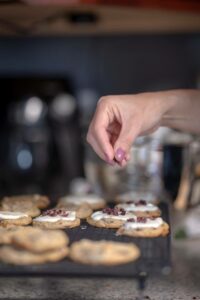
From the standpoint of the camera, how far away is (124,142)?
1.32 m

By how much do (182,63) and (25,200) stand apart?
1.82 metres

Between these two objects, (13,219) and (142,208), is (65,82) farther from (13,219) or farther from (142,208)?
(13,219)

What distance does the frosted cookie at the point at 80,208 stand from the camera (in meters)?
1.42

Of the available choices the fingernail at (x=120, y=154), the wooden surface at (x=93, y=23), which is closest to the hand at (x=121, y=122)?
the fingernail at (x=120, y=154)

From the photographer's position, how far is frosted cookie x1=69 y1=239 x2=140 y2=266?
99cm

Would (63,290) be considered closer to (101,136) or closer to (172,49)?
(101,136)

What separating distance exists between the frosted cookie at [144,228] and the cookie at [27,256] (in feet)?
0.69

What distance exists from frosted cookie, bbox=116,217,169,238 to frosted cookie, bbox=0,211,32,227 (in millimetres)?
224

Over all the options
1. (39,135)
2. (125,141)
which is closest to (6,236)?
(125,141)

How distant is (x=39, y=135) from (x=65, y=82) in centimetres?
38

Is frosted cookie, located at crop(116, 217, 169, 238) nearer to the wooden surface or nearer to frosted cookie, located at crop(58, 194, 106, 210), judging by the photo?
frosted cookie, located at crop(58, 194, 106, 210)

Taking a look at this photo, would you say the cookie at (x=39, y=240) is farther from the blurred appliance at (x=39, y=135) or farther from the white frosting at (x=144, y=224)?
the blurred appliance at (x=39, y=135)

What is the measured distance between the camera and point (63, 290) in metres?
1.27

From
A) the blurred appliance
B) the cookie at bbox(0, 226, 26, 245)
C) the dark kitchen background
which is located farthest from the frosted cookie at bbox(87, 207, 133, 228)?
the dark kitchen background
